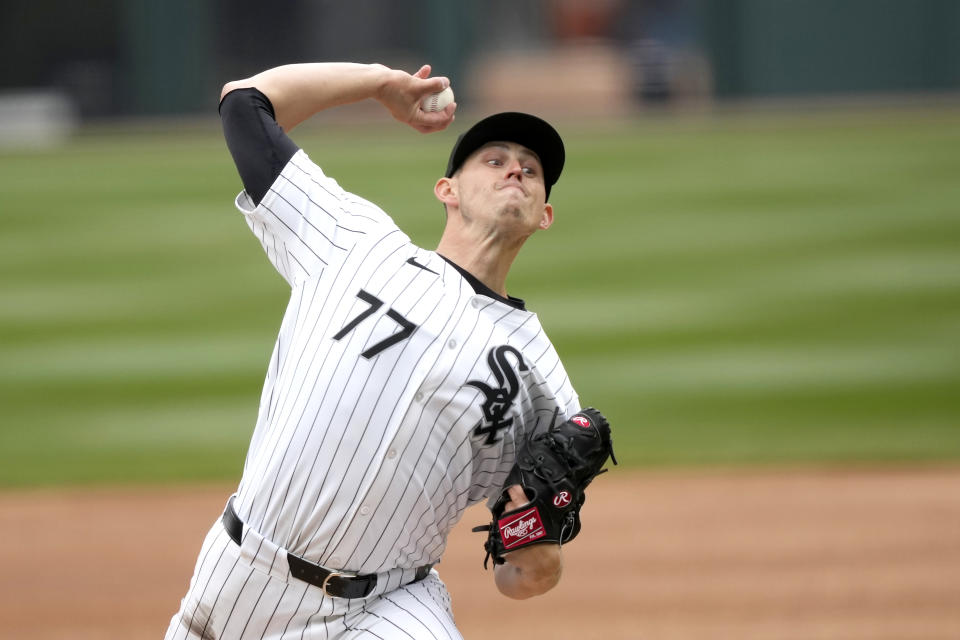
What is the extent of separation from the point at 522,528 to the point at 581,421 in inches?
10.7

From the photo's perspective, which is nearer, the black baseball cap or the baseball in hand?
the black baseball cap

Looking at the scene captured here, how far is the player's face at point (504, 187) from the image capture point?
8.69 ft

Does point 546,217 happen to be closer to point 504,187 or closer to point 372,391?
point 504,187

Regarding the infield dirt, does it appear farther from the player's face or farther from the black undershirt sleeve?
the black undershirt sleeve

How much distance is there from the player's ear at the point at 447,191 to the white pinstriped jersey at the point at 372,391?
19 centimetres

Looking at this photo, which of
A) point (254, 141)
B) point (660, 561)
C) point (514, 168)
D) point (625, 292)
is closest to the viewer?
point (254, 141)

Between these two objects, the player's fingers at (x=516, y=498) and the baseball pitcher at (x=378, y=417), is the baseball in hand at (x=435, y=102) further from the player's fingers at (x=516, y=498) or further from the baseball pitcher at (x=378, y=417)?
the player's fingers at (x=516, y=498)

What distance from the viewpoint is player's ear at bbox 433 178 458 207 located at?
Answer: 2.78 meters

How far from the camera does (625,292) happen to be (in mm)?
11000

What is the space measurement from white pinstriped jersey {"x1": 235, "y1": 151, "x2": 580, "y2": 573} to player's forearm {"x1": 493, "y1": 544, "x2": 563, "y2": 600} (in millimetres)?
190

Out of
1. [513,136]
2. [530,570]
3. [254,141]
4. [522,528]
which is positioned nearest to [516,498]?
[522,528]

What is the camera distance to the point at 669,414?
8469 millimetres

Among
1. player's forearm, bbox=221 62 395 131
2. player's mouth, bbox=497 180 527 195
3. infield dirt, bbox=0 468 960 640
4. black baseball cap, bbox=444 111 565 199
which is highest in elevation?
player's forearm, bbox=221 62 395 131

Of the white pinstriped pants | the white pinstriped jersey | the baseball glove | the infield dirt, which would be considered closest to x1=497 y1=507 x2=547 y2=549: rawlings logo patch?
the baseball glove
